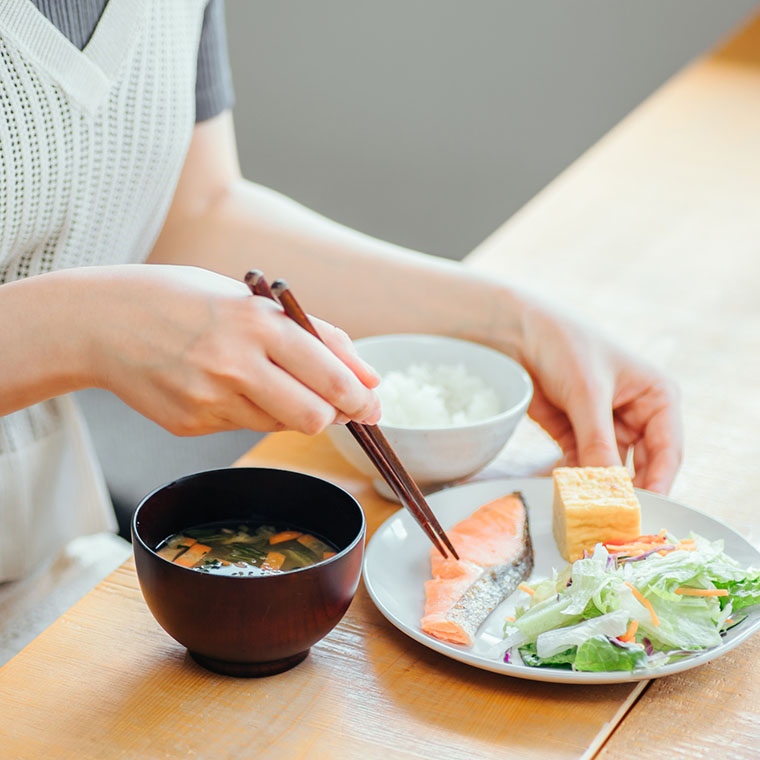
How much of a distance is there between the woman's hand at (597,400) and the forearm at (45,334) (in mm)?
562

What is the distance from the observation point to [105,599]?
0.89 m

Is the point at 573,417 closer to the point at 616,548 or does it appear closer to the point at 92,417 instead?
the point at 616,548

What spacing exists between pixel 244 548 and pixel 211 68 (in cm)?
78

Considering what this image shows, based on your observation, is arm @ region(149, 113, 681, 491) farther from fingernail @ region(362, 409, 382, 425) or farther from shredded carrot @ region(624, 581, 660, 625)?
fingernail @ region(362, 409, 382, 425)

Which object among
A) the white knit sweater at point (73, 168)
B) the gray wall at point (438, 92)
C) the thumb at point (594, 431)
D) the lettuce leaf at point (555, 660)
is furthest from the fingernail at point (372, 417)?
the gray wall at point (438, 92)

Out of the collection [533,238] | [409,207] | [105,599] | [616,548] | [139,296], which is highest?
[139,296]

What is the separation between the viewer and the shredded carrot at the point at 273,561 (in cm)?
81

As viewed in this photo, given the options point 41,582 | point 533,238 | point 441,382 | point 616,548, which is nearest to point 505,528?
point 616,548

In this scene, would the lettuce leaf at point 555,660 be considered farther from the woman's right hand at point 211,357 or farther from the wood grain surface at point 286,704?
the woman's right hand at point 211,357

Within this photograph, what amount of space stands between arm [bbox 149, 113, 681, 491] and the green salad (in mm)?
232

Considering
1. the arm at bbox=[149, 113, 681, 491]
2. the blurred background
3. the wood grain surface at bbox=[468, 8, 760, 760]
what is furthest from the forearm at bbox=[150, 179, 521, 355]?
the blurred background

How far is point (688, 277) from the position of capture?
172cm

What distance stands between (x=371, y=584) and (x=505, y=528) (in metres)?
0.16

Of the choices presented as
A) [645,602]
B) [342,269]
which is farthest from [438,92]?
[645,602]
